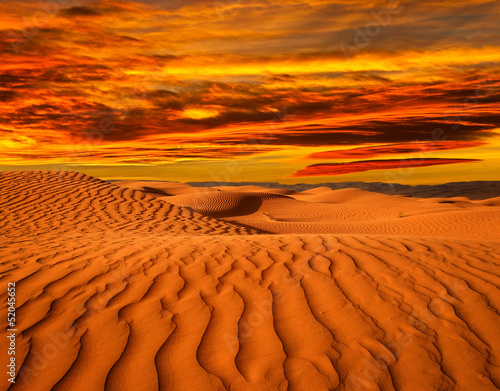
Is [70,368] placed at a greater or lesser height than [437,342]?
lesser

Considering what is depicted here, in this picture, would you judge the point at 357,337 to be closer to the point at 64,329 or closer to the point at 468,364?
the point at 468,364

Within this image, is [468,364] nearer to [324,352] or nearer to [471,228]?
[324,352]

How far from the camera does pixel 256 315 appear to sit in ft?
10.8

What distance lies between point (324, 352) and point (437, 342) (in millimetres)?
899

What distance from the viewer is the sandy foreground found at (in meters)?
2.53

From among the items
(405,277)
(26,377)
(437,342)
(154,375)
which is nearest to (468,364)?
(437,342)

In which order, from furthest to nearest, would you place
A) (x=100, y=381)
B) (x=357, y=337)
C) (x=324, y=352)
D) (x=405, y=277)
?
(x=405, y=277) → (x=357, y=337) → (x=324, y=352) → (x=100, y=381)

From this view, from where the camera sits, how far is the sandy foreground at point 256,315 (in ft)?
8.30

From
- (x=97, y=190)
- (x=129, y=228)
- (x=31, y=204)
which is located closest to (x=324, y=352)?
(x=129, y=228)

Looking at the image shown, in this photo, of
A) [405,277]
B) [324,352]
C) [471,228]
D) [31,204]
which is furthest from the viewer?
[471,228]

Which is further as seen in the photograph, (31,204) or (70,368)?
(31,204)

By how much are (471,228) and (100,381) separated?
14.9 meters

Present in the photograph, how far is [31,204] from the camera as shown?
12117mm

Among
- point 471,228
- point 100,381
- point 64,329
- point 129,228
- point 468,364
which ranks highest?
point 468,364
